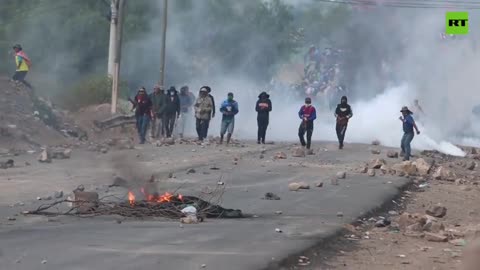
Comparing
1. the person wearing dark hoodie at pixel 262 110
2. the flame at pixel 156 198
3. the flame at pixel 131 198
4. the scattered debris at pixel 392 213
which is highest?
the person wearing dark hoodie at pixel 262 110

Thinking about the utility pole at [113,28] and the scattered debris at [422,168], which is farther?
the utility pole at [113,28]

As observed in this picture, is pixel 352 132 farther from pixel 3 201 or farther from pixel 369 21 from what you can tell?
pixel 3 201

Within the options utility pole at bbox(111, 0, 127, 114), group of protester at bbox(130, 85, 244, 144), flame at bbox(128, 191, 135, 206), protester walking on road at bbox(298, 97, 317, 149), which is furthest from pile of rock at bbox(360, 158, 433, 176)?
utility pole at bbox(111, 0, 127, 114)

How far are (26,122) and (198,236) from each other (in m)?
15.1

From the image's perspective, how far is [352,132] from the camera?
3297cm

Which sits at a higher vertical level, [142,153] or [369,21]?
[369,21]

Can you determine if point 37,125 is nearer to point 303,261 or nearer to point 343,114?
point 343,114

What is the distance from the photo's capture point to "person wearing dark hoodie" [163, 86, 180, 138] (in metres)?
27.4

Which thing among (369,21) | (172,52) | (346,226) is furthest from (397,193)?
(369,21)

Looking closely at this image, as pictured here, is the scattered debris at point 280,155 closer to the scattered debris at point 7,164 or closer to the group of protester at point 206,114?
the group of protester at point 206,114

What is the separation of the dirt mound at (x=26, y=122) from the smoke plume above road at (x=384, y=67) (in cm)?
954

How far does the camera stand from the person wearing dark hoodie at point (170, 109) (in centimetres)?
2744

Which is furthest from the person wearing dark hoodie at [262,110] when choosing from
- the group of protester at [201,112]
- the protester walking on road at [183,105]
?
the protester walking on road at [183,105]

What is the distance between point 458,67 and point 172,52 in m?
11.5
